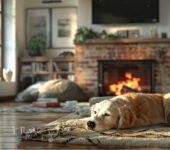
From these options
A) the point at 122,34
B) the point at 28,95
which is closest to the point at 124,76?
the point at 122,34

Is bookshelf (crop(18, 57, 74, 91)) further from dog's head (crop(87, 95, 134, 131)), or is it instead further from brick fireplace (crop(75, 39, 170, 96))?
dog's head (crop(87, 95, 134, 131))

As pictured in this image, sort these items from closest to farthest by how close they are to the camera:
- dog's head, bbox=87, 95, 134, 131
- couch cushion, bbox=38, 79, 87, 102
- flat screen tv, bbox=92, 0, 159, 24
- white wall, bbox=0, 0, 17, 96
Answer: dog's head, bbox=87, 95, 134, 131 → couch cushion, bbox=38, 79, 87, 102 → flat screen tv, bbox=92, 0, 159, 24 → white wall, bbox=0, 0, 17, 96

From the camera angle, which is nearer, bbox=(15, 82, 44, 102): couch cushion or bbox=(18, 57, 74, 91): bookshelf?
bbox=(15, 82, 44, 102): couch cushion

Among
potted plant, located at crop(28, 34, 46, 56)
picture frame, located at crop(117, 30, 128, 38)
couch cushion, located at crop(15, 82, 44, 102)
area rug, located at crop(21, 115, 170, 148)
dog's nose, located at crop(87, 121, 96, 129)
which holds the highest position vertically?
picture frame, located at crop(117, 30, 128, 38)

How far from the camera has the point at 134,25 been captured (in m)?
7.10

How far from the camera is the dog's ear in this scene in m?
2.31

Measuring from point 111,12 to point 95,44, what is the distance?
25.4 inches

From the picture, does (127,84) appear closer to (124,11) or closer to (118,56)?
(118,56)

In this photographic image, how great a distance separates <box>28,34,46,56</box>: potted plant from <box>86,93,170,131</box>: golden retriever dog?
4862 mm

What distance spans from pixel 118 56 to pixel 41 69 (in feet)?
4.87

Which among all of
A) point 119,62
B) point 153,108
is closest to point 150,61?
point 119,62

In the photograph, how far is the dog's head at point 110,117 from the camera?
2.29 metres

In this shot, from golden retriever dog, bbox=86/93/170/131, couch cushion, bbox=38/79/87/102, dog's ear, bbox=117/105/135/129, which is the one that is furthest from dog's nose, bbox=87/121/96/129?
couch cushion, bbox=38/79/87/102

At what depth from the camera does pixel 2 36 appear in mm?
7355
